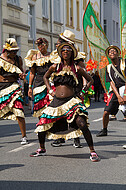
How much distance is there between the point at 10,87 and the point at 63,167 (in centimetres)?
284

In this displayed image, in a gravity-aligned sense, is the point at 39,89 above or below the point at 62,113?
above

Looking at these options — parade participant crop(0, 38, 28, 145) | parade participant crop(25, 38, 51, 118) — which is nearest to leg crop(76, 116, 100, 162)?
parade participant crop(0, 38, 28, 145)

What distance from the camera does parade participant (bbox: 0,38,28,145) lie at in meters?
8.90

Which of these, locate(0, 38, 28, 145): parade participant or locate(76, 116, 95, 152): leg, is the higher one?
locate(0, 38, 28, 145): parade participant

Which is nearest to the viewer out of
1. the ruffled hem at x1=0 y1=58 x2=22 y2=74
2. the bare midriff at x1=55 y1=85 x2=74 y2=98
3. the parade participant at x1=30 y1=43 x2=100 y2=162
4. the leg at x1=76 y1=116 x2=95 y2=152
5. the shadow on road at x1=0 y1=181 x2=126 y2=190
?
the shadow on road at x1=0 y1=181 x2=126 y2=190

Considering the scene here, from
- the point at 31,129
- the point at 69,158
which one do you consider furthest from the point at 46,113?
the point at 31,129

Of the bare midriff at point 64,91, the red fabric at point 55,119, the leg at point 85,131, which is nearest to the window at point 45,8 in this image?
the bare midriff at point 64,91

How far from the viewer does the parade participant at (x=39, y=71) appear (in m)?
9.26

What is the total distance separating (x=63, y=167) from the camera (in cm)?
650

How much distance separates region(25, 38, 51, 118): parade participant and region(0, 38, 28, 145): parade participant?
0.42 m

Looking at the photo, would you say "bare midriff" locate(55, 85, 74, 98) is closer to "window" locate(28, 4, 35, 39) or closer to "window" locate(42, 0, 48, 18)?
"window" locate(28, 4, 35, 39)

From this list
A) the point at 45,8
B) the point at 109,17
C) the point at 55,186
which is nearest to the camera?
the point at 55,186

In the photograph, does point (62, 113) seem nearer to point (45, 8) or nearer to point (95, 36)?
point (95, 36)

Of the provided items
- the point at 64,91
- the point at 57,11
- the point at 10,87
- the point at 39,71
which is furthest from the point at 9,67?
the point at 57,11
